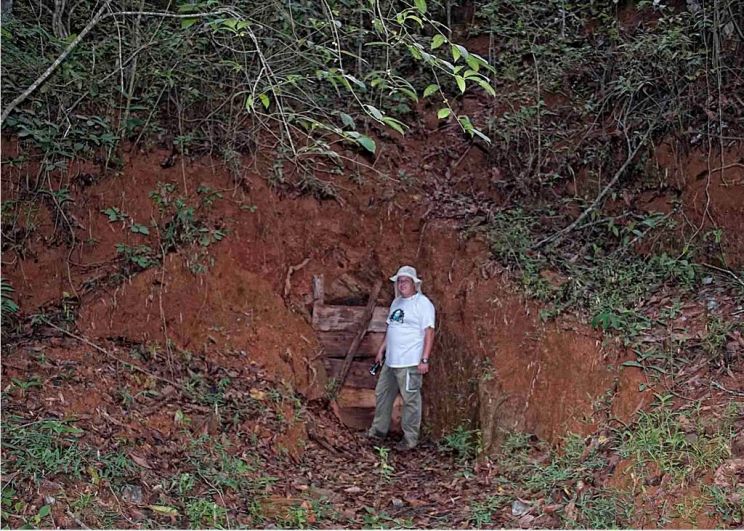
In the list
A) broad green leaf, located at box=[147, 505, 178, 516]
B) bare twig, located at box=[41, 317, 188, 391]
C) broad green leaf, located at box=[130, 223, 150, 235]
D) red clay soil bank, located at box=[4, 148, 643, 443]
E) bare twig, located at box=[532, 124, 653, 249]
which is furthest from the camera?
bare twig, located at box=[532, 124, 653, 249]

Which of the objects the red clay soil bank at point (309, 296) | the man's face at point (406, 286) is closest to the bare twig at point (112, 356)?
the red clay soil bank at point (309, 296)

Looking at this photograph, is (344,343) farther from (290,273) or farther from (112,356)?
(112,356)

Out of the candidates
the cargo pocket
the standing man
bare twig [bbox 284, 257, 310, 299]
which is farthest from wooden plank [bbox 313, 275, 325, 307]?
the cargo pocket

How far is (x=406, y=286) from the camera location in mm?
7191

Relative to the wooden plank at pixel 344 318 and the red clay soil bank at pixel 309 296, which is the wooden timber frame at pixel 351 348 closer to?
the wooden plank at pixel 344 318

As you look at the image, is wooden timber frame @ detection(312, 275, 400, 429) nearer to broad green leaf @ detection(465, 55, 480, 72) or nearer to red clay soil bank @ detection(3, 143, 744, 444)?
red clay soil bank @ detection(3, 143, 744, 444)

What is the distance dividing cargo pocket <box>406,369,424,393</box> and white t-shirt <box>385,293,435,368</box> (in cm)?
10

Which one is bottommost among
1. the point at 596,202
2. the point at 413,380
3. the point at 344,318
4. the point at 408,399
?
the point at 408,399

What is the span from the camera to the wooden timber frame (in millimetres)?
7828

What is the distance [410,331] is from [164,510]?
10.9ft

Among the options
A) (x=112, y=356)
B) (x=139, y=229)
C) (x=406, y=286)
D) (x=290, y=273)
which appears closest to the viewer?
(x=112, y=356)

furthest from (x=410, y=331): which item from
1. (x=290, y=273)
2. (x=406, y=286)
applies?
(x=290, y=273)

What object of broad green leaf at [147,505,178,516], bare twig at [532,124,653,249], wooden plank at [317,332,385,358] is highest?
bare twig at [532,124,653,249]

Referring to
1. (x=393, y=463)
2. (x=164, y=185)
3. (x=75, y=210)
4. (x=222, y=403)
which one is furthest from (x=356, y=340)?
(x=75, y=210)
